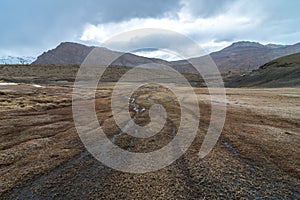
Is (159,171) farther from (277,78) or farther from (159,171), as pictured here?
(277,78)

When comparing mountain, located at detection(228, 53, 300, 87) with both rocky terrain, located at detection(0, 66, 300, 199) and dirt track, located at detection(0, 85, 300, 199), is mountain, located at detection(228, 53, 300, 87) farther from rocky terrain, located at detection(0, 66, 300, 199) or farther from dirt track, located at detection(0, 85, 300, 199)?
dirt track, located at detection(0, 85, 300, 199)

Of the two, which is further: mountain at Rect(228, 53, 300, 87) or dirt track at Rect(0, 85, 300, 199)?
mountain at Rect(228, 53, 300, 87)

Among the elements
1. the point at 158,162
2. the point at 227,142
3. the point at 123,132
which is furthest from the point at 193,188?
the point at 123,132

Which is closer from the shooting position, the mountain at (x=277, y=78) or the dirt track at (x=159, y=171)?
the dirt track at (x=159, y=171)

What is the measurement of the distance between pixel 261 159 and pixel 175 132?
634 cm

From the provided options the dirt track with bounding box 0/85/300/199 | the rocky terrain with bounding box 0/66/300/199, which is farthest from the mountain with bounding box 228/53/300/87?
the dirt track with bounding box 0/85/300/199

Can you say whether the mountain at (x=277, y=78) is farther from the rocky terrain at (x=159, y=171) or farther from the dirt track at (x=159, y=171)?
the dirt track at (x=159, y=171)

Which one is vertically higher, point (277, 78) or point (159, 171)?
point (277, 78)

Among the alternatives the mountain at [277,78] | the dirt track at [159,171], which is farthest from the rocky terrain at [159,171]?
the mountain at [277,78]

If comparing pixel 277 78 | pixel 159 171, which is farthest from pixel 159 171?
pixel 277 78

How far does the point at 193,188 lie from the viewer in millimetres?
8391

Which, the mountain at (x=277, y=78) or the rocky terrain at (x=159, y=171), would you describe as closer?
the rocky terrain at (x=159, y=171)

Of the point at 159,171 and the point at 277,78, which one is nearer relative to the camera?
the point at 159,171

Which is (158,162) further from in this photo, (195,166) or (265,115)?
(265,115)
